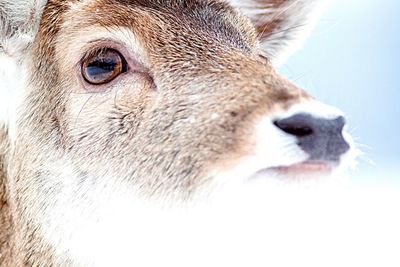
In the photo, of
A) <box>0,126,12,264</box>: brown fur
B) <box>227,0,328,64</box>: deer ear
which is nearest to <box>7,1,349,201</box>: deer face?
<box>0,126,12,264</box>: brown fur

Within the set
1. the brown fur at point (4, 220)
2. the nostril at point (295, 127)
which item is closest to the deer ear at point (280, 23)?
the brown fur at point (4, 220)

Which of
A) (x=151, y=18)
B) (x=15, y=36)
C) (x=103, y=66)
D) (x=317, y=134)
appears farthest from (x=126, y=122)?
(x=317, y=134)

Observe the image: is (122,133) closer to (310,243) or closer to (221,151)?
(221,151)

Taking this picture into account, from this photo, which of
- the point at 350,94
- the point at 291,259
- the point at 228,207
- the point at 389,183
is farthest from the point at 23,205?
the point at 350,94

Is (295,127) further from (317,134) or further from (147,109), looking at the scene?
(147,109)

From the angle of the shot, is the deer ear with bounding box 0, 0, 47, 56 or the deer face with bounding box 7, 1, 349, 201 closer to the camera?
the deer face with bounding box 7, 1, 349, 201

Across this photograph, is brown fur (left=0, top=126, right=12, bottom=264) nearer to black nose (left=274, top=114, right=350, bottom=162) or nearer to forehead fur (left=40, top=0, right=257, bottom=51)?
forehead fur (left=40, top=0, right=257, bottom=51)
